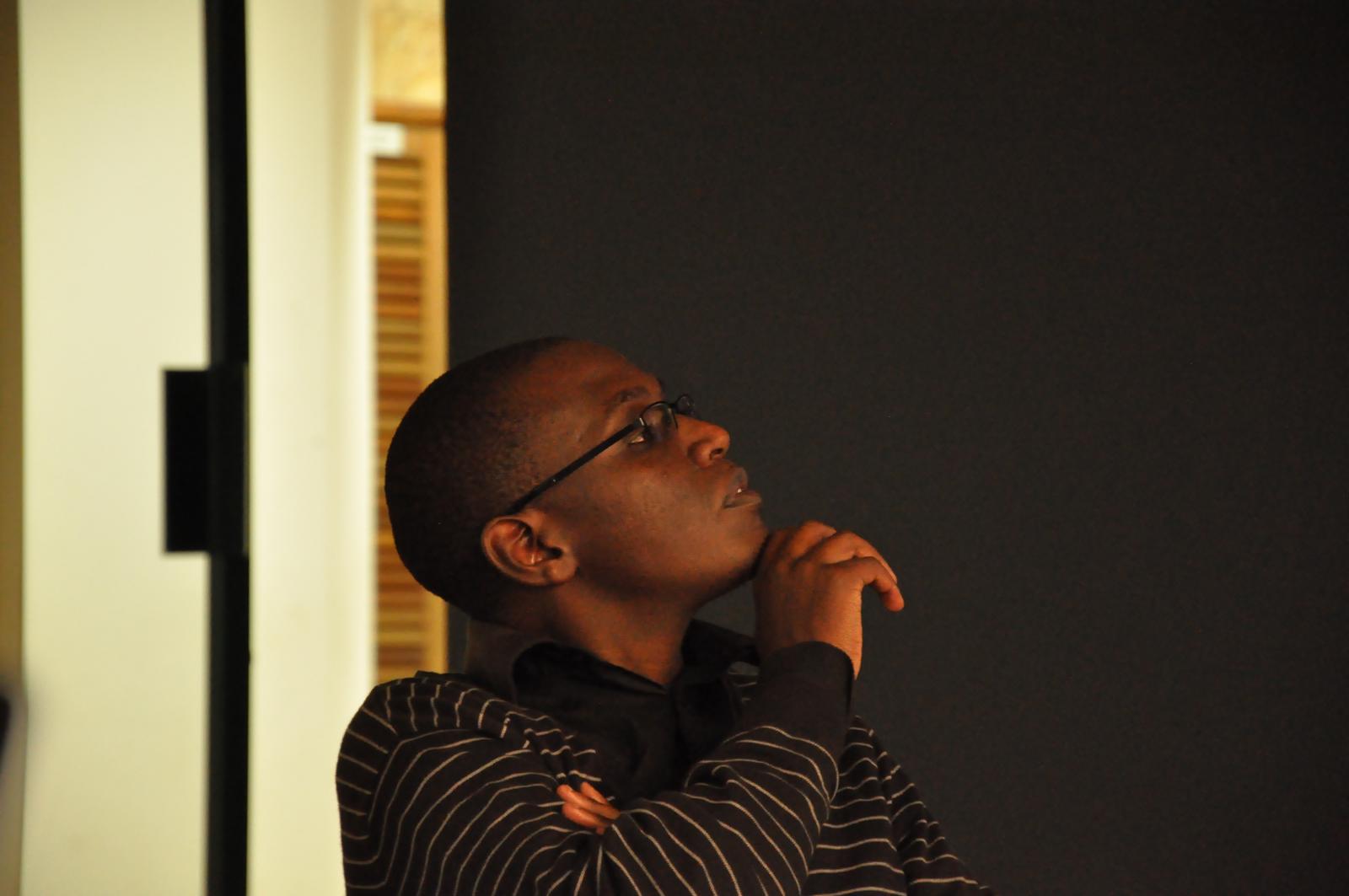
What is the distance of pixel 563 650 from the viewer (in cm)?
122

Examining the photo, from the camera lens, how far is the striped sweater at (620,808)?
3.20ft

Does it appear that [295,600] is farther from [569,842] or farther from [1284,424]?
[1284,424]

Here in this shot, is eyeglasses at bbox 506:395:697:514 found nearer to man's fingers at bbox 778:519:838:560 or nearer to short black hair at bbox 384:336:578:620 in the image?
short black hair at bbox 384:336:578:620

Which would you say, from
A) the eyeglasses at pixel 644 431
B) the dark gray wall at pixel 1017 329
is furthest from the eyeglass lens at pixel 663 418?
the dark gray wall at pixel 1017 329

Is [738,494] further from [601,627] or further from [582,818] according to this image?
[582,818]

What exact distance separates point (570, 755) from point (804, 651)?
201 millimetres

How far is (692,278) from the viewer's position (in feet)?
6.46

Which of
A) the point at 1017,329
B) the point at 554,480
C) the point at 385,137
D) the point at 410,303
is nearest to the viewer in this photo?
the point at 554,480

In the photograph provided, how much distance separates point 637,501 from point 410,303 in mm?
1112

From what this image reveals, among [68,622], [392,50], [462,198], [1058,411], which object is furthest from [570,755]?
[1058,411]

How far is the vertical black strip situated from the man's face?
0.42 metres

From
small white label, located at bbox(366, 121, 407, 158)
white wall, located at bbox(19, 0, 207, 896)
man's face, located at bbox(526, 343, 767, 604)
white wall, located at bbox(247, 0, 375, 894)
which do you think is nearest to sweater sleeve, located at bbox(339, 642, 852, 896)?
man's face, located at bbox(526, 343, 767, 604)

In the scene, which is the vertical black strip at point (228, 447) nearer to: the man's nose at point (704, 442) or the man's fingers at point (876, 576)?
the man's nose at point (704, 442)

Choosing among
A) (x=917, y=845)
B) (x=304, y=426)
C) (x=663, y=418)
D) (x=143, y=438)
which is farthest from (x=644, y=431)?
(x=304, y=426)
